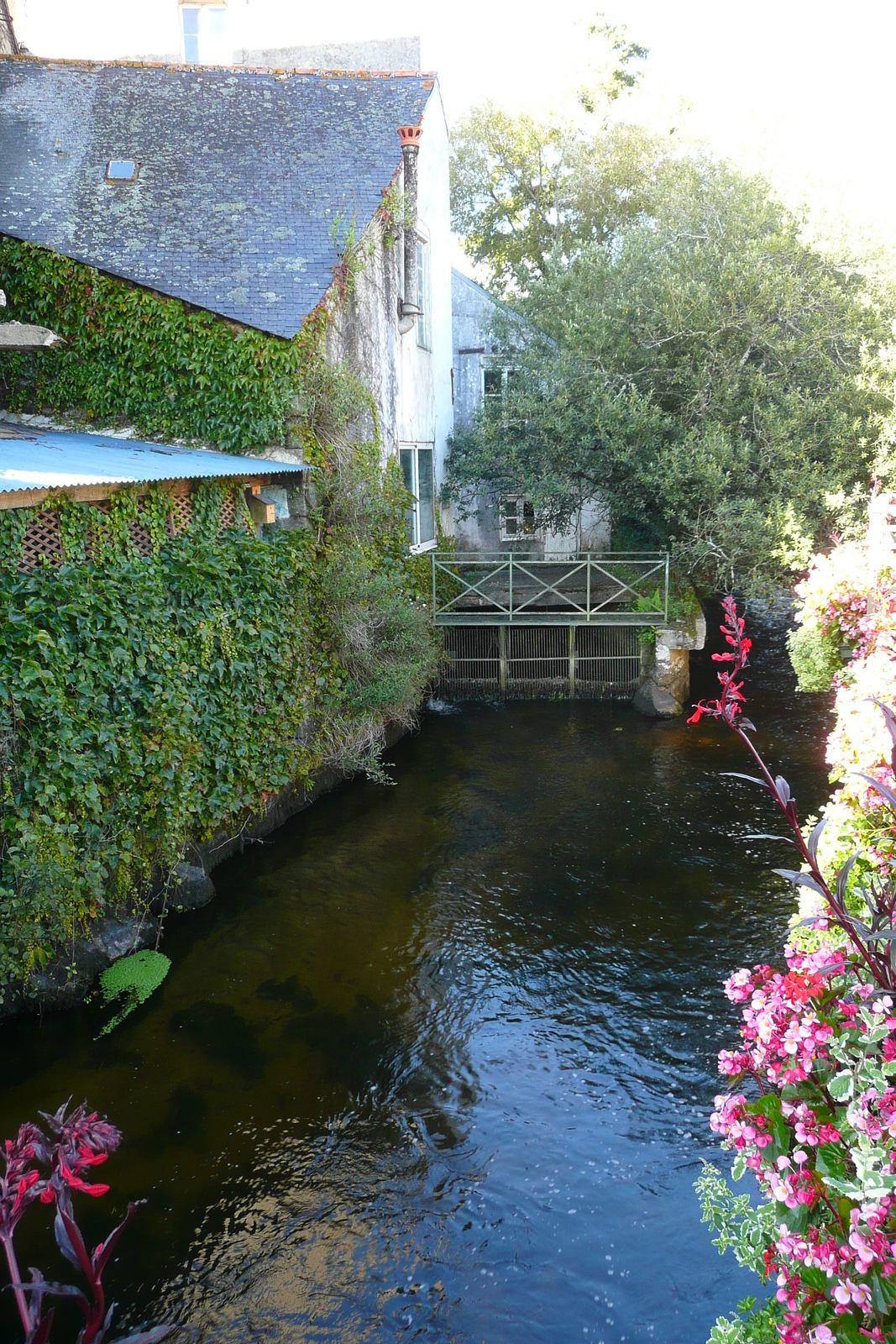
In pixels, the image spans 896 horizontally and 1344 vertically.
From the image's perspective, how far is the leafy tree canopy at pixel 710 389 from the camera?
15250 millimetres

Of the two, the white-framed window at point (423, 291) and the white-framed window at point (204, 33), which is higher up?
the white-framed window at point (204, 33)

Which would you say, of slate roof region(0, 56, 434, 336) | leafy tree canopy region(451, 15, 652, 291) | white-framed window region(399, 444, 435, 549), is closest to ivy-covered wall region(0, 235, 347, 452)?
slate roof region(0, 56, 434, 336)

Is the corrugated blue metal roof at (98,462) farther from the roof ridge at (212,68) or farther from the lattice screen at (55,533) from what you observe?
the roof ridge at (212,68)

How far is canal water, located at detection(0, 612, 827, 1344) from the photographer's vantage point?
5027 millimetres

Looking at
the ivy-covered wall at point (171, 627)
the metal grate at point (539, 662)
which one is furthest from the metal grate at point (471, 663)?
the ivy-covered wall at point (171, 627)

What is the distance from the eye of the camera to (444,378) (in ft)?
61.6

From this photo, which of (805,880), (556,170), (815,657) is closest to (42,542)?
(805,880)

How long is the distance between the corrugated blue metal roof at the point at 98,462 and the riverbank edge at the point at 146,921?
3500 mm

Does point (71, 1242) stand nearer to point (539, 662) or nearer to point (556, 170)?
point (539, 662)

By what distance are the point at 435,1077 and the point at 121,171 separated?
39.5 ft

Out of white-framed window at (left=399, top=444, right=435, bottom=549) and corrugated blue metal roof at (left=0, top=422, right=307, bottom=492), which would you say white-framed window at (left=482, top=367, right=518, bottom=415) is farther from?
corrugated blue metal roof at (left=0, top=422, right=307, bottom=492)

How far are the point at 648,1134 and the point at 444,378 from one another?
15.5 metres

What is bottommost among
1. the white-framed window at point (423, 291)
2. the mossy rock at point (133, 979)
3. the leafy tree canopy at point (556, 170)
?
the mossy rock at point (133, 979)

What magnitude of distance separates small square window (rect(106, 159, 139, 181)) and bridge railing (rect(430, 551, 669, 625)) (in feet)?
22.8
